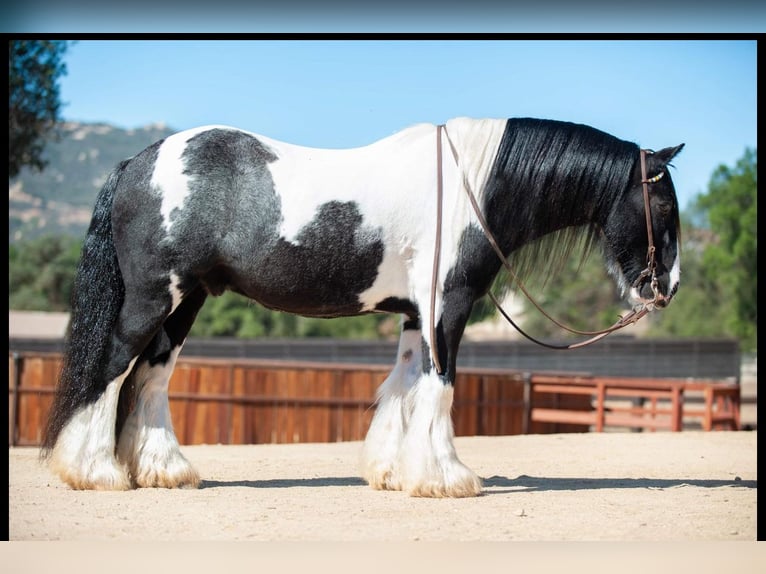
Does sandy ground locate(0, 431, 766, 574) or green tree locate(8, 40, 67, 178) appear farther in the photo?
green tree locate(8, 40, 67, 178)

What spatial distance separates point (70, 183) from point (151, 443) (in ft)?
462

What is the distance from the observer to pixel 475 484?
5605 millimetres

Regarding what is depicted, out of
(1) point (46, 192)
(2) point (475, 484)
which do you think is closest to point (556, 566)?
(2) point (475, 484)

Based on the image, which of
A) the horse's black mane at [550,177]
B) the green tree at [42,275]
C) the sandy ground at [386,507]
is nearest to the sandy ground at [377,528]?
the sandy ground at [386,507]

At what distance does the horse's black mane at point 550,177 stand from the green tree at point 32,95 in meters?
8.48

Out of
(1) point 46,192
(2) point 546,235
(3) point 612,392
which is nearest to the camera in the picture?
(2) point 546,235

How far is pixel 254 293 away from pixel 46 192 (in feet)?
446

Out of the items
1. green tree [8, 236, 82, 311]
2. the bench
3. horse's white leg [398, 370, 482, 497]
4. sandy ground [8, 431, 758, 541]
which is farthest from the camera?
→ green tree [8, 236, 82, 311]

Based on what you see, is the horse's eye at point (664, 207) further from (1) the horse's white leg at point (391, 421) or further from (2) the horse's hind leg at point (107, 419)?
(2) the horse's hind leg at point (107, 419)

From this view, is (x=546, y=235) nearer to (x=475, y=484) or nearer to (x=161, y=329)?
(x=475, y=484)

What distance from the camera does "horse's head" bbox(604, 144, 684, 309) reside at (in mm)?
5688


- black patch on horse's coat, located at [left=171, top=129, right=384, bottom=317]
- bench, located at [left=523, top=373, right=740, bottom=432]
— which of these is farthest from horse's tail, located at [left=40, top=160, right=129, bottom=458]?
bench, located at [left=523, top=373, right=740, bottom=432]

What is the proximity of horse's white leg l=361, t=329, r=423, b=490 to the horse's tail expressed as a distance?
1.76 m

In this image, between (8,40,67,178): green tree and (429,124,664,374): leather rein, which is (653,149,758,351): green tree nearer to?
(8,40,67,178): green tree
